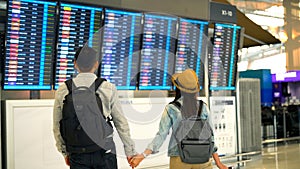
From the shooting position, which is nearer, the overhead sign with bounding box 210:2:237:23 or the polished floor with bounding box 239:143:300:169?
the overhead sign with bounding box 210:2:237:23

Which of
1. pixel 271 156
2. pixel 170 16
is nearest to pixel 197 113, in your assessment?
pixel 170 16

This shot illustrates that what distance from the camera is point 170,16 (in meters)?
4.63

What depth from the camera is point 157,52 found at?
4531 mm

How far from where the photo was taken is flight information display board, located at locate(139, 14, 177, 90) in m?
4.41

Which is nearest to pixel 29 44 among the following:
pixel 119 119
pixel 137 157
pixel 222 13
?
pixel 119 119

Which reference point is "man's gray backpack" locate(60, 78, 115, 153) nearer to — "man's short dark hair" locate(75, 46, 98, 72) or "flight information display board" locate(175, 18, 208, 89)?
"man's short dark hair" locate(75, 46, 98, 72)

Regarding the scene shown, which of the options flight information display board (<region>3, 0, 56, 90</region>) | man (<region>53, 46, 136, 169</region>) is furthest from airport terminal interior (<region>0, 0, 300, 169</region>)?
man (<region>53, 46, 136, 169</region>)

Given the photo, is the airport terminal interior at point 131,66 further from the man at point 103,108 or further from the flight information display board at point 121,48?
the man at point 103,108

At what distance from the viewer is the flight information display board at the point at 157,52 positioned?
4.41 m

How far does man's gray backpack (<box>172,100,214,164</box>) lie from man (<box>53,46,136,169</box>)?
0.36 metres

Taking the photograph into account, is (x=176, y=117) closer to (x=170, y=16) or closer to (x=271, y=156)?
(x=170, y=16)

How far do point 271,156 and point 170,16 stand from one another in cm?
393

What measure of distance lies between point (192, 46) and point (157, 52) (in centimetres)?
57

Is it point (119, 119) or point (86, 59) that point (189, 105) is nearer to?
point (119, 119)
